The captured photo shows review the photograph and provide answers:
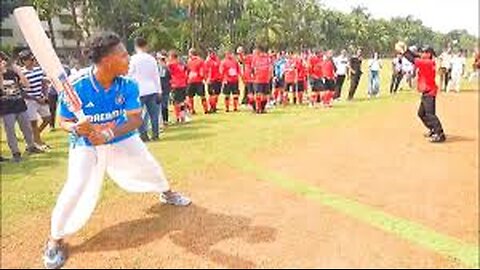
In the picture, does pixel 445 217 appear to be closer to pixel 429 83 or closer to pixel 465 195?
pixel 465 195

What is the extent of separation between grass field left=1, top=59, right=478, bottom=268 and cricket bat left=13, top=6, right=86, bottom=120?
1.93 metres

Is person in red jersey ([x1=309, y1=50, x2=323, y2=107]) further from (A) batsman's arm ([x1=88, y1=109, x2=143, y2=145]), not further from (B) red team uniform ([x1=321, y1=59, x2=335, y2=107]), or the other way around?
(A) batsman's arm ([x1=88, y1=109, x2=143, y2=145])

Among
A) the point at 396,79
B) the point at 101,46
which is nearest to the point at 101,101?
the point at 101,46

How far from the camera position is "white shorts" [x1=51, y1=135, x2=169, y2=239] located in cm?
525

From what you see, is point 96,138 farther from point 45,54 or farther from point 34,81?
point 34,81

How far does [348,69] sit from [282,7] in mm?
9473

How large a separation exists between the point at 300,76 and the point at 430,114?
831cm

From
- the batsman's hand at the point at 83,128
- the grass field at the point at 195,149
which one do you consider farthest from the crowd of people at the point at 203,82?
the batsman's hand at the point at 83,128

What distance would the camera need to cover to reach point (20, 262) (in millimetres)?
5418

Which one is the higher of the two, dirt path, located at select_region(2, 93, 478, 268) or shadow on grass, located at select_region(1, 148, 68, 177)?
dirt path, located at select_region(2, 93, 478, 268)

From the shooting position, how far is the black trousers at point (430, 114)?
10.9 metres

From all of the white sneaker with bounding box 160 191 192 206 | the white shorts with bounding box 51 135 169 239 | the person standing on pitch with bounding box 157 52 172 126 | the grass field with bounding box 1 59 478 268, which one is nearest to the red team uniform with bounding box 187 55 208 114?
the grass field with bounding box 1 59 478 268

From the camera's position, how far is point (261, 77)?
16094mm

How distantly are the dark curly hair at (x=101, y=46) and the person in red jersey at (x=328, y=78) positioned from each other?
13.1 meters
